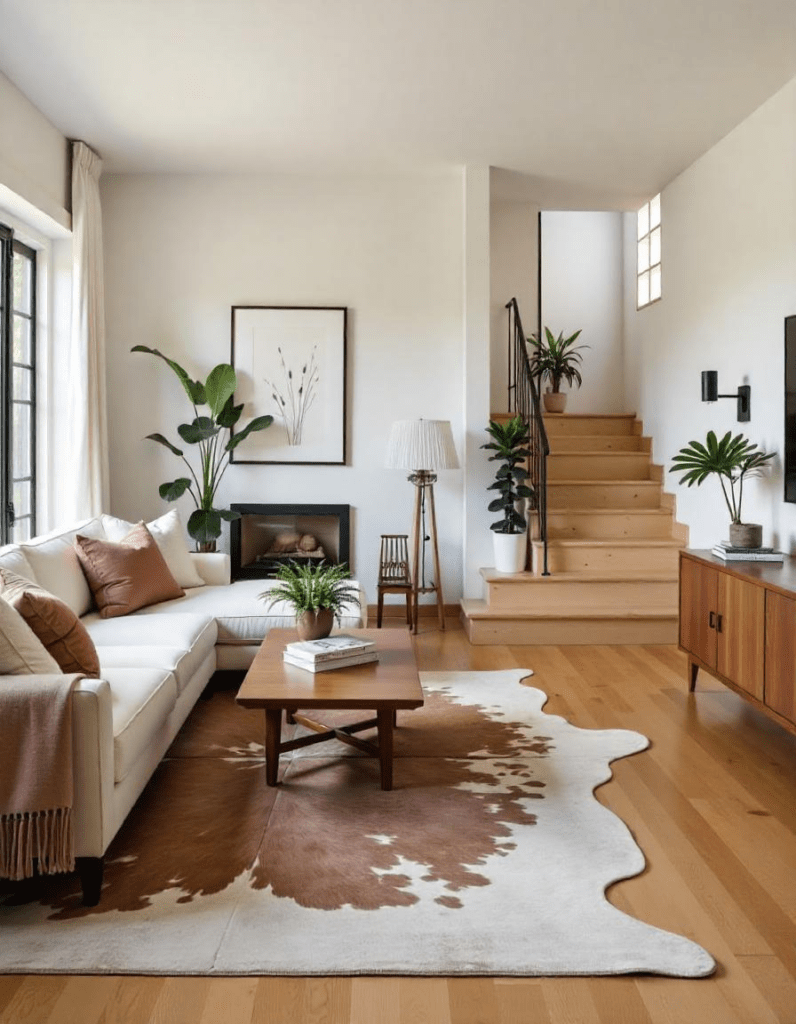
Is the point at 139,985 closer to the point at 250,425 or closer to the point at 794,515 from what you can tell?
the point at 794,515

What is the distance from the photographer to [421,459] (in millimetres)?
5695

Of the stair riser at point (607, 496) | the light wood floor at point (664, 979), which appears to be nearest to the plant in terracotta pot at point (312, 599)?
the light wood floor at point (664, 979)

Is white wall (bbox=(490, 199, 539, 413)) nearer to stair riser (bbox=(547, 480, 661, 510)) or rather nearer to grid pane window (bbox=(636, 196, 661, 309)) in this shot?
grid pane window (bbox=(636, 196, 661, 309))

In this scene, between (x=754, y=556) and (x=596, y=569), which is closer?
(x=754, y=556)

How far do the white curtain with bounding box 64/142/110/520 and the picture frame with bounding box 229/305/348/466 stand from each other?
39.0 inches

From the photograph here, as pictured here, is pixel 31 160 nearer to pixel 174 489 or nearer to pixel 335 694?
pixel 174 489

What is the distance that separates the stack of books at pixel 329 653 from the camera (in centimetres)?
334

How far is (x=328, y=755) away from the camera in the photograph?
3566 mm

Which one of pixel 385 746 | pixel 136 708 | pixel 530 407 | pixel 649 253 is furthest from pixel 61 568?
pixel 649 253

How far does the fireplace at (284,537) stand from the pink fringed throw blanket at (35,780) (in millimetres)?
3823

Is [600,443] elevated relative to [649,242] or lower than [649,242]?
lower

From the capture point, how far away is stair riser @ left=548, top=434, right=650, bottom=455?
6961mm

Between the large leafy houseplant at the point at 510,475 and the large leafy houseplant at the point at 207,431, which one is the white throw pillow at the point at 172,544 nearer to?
the large leafy houseplant at the point at 207,431

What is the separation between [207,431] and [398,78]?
2.57m
